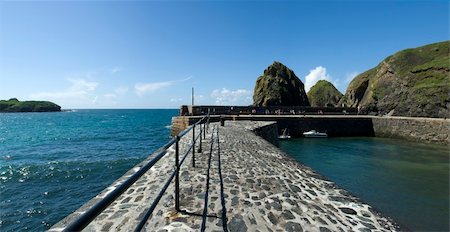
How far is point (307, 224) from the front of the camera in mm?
3832

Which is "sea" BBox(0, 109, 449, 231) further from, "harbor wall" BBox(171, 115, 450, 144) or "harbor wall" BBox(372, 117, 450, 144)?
"harbor wall" BBox(171, 115, 450, 144)

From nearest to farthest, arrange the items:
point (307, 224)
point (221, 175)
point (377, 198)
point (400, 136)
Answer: point (307, 224), point (221, 175), point (377, 198), point (400, 136)

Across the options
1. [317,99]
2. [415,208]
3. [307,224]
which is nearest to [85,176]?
[307,224]

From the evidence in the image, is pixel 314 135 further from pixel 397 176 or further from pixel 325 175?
pixel 325 175

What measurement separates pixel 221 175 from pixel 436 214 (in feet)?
24.3

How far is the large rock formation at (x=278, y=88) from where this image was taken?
5912 centimetres

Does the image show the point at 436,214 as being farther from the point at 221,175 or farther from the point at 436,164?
the point at 436,164

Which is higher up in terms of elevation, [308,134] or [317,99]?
[317,99]

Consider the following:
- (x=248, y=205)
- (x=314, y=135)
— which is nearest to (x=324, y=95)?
(x=314, y=135)

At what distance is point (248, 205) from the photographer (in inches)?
174

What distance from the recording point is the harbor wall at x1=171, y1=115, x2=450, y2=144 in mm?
25641

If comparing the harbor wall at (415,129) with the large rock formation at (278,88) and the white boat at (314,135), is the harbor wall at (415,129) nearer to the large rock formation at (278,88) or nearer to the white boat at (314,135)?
the white boat at (314,135)

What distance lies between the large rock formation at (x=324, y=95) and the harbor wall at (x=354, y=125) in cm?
3921

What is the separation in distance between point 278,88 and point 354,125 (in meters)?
30.0
